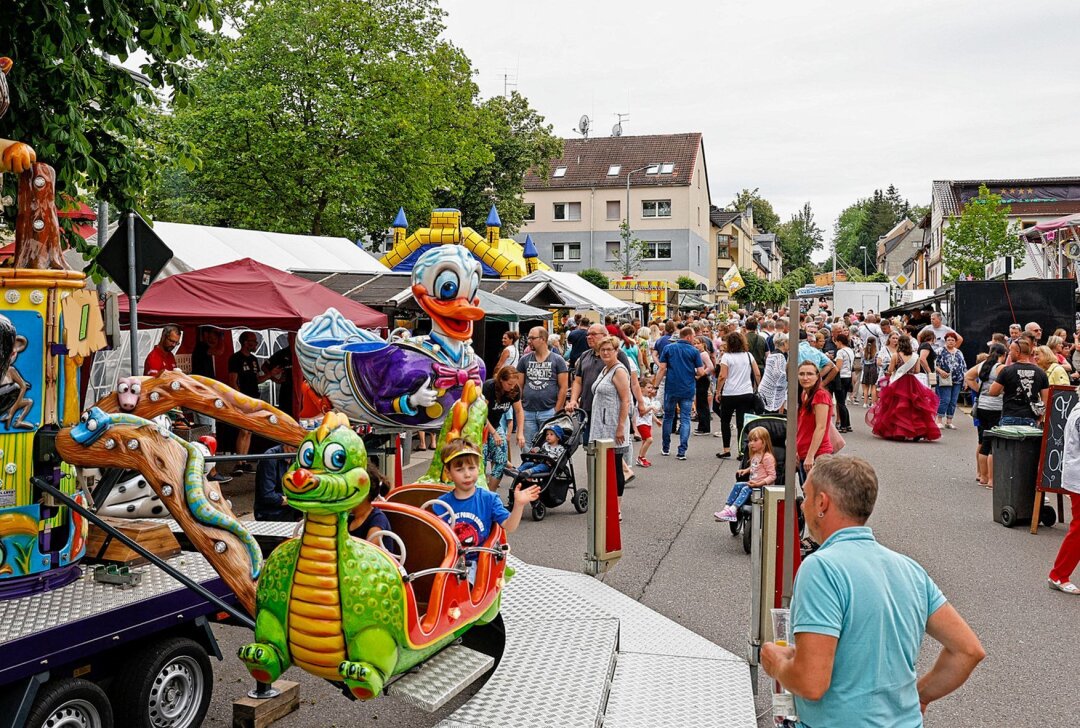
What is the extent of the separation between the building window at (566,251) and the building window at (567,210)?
162 centimetres

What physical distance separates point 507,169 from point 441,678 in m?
42.9

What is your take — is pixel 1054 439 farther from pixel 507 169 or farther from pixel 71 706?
pixel 507 169

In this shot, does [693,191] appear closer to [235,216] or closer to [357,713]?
[235,216]

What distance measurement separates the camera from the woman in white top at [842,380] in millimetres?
16109

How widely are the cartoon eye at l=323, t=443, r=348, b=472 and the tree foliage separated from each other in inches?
913

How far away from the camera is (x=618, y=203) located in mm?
56219

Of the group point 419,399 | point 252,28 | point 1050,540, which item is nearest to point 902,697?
point 419,399

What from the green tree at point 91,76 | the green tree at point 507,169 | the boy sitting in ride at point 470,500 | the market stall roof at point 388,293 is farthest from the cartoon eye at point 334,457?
the green tree at point 507,169

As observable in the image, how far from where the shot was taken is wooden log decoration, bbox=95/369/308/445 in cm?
494

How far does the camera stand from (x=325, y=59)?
27.0 metres

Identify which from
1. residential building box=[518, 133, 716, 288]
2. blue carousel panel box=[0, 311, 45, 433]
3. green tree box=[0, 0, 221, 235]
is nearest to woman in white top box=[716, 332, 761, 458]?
green tree box=[0, 0, 221, 235]

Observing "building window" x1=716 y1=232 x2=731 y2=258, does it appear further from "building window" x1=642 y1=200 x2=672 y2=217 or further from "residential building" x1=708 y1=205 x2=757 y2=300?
"building window" x1=642 y1=200 x2=672 y2=217

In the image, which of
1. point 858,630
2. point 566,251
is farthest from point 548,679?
point 566,251

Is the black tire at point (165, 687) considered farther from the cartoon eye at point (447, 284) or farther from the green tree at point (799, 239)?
the green tree at point (799, 239)
